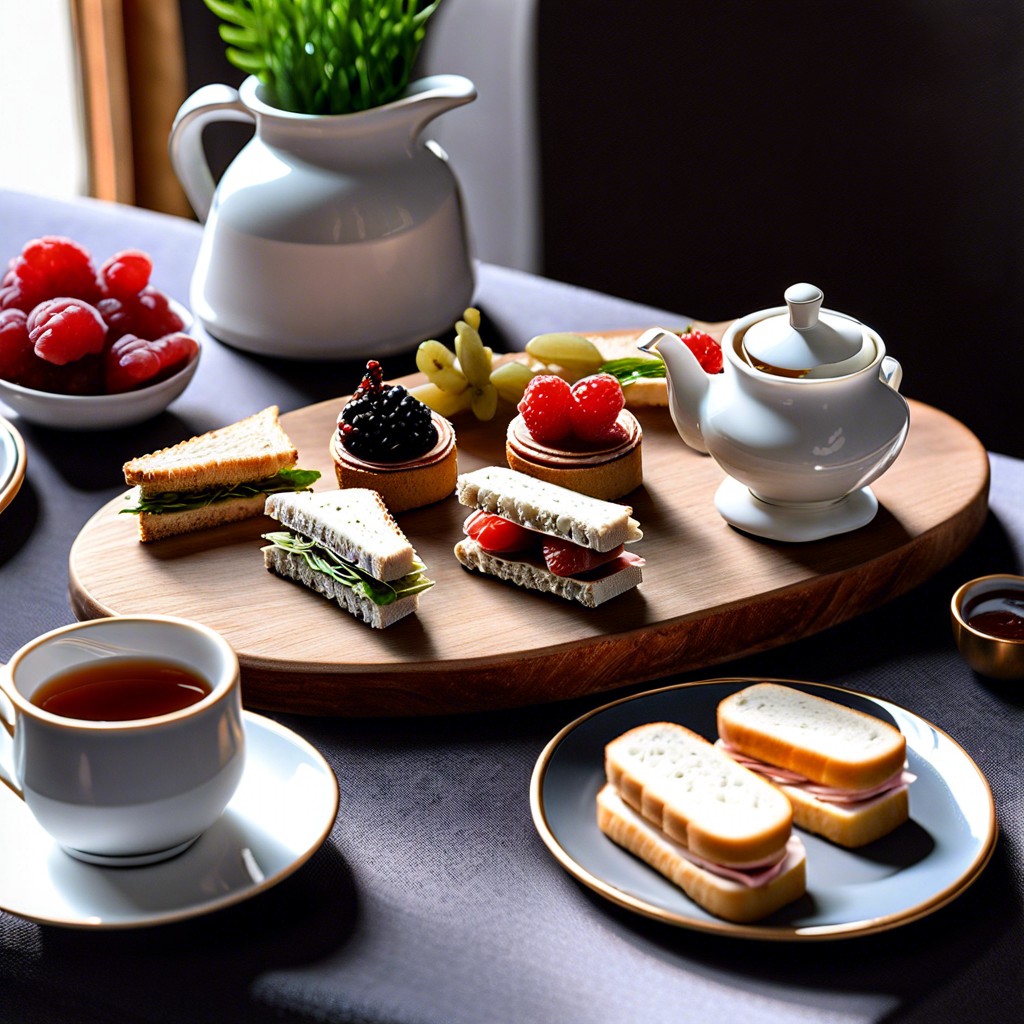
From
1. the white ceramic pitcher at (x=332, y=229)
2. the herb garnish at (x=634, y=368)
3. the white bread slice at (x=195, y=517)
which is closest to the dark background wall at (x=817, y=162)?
the white ceramic pitcher at (x=332, y=229)

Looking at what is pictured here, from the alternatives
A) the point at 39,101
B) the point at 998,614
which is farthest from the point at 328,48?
the point at 39,101

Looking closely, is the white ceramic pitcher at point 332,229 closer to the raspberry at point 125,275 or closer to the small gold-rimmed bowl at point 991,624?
the raspberry at point 125,275

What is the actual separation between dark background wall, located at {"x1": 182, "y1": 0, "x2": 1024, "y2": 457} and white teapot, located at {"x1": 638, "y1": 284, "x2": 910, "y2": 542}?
5.18ft

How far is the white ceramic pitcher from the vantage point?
77.2 inches

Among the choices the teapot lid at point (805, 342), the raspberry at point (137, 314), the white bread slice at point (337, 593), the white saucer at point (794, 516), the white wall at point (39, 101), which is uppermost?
the teapot lid at point (805, 342)

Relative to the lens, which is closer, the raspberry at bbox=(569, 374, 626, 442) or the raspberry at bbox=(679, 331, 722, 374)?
the raspberry at bbox=(569, 374, 626, 442)

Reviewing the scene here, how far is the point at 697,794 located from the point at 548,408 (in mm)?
668

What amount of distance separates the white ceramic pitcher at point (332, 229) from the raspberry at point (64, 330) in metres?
0.30

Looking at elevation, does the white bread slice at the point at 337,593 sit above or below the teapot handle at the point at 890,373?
below

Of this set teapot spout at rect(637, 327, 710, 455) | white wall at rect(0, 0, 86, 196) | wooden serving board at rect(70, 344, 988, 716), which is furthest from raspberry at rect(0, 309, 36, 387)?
white wall at rect(0, 0, 86, 196)

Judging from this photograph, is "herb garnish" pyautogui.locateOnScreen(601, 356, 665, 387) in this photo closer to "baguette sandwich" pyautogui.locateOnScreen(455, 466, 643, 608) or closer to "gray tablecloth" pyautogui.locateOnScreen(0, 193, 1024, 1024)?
"baguette sandwich" pyautogui.locateOnScreen(455, 466, 643, 608)

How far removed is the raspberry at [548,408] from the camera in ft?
5.38

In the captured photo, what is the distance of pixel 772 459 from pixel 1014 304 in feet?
5.69

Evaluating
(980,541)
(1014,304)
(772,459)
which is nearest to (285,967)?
(772,459)
